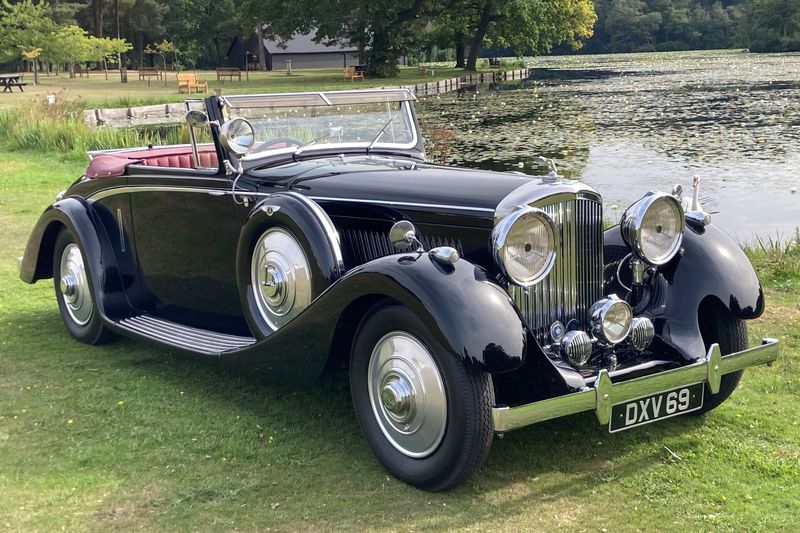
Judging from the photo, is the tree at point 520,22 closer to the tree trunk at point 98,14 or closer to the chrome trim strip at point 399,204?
the tree trunk at point 98,14

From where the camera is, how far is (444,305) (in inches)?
130

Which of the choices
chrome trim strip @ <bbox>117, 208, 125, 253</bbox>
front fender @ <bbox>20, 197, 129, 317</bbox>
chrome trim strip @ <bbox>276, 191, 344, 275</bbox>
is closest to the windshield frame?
chrome trim strip @ <bbox>276, 191, 344, 275</bbox>

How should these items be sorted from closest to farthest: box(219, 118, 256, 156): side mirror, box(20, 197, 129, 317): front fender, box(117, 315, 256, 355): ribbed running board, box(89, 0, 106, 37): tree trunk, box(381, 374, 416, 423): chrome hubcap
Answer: box(381, 374, 416, 423): chrome hubcap < box(117, 315, 256, 355): ribbed running board < box(219, 118, 256, 156): side mirror < box(20, 197, 129, 317): front fender < box(89, 0, 106, 37): tree trunk

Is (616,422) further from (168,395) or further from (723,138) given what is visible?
(723,138)

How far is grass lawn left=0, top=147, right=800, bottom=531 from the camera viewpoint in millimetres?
3297

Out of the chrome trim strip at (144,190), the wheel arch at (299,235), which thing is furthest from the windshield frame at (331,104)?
the wheel arch at (299,235)

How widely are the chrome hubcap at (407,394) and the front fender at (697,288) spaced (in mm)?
1280

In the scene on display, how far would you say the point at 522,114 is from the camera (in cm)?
2642

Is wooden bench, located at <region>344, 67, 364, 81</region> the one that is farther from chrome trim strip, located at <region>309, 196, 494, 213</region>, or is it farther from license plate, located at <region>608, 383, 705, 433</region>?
license plate, located at <region>608, 383, 705, 433</region>

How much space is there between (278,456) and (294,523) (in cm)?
63

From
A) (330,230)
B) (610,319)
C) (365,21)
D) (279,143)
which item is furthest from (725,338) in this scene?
(365,21)

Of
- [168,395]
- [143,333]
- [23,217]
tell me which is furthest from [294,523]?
[23,217]

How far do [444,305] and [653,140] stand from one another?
17065mm

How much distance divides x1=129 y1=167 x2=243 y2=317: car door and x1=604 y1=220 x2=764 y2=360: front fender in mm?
2252
